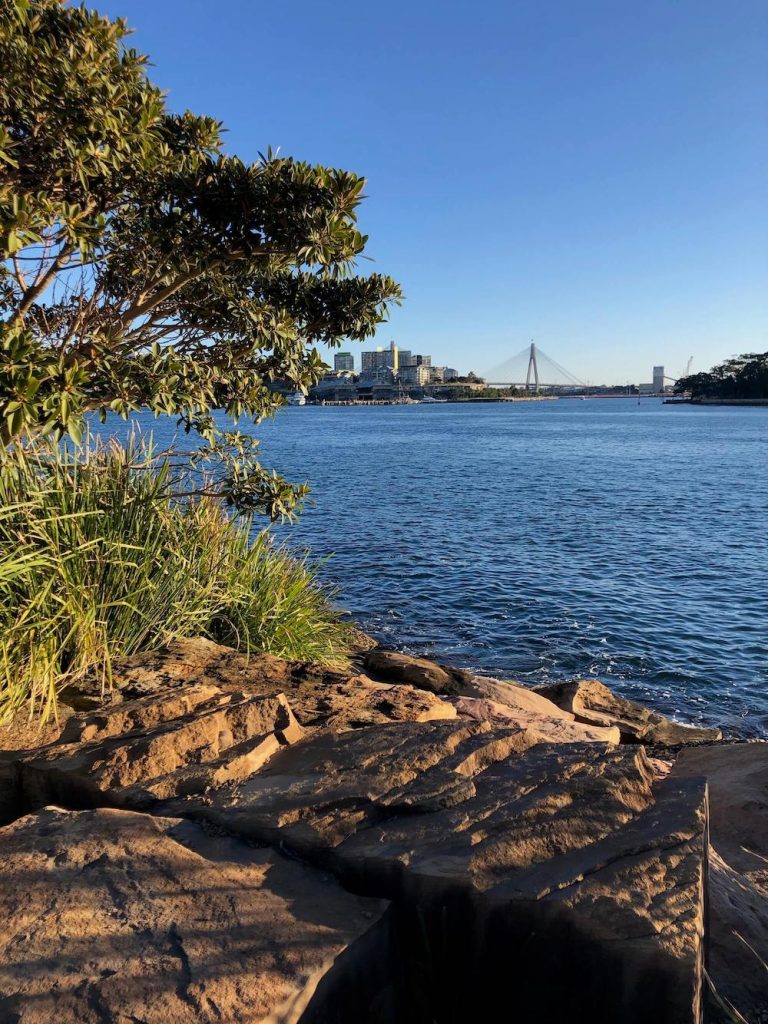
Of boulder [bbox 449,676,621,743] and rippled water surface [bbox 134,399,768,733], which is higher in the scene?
boulder [bbox 449,676,621,743]

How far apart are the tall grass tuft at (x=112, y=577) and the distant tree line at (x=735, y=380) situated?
148 meters

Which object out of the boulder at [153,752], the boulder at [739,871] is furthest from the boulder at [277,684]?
the boulder at [739,871]

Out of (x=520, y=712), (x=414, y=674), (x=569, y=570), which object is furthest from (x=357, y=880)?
(x=569, y=570)

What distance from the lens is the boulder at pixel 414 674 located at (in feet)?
27.0

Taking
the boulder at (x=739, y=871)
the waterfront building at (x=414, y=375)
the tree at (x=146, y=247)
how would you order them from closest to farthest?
the boulder at (x=739, y=871) < the tree at (x=146, y=247) < the waterfront building at (x=414, y=375)

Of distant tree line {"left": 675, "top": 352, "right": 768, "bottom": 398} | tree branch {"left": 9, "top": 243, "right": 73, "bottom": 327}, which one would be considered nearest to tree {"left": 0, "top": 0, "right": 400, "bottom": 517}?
tree branch {"left": 9, "top": 243, "right": 73, "bottom": 327}

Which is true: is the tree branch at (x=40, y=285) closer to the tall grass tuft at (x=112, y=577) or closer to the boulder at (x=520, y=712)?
the tall grass tuft at (x=112, y=577)

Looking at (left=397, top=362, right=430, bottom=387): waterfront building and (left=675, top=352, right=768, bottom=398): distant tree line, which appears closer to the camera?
(left=675, top=352, right=768, bottom=398): distant tree line

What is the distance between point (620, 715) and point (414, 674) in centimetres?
273

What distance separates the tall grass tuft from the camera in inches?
187

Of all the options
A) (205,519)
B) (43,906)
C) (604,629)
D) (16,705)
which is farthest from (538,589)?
(43,906)

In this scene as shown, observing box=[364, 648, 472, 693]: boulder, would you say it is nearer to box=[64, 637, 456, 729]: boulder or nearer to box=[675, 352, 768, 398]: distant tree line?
box=[64, 637, 456, 729]: boulder

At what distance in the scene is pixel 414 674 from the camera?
8.31m

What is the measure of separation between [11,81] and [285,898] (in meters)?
4.88
